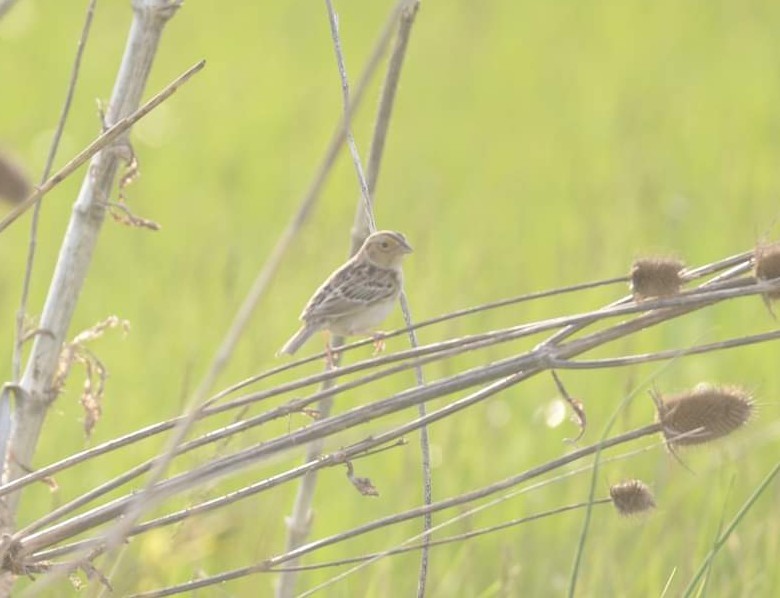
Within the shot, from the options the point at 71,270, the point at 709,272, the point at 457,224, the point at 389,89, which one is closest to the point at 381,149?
the point at 389,89

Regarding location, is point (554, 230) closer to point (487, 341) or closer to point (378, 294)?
point (378, 294)

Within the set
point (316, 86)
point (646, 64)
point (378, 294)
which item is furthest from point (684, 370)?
point (646, 64)

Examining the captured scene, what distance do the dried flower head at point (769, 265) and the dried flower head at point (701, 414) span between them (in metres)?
0.23

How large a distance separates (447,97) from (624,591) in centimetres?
987

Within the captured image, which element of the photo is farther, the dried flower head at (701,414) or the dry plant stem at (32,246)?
the dry plant stem at (32,246)

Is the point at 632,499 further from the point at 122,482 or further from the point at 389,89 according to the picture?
the point at 389,89

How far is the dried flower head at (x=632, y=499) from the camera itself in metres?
2.88

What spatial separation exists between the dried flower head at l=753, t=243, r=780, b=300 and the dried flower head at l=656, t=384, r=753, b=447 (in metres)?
0.23

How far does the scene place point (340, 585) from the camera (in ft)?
15.3

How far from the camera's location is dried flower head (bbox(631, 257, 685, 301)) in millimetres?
2734

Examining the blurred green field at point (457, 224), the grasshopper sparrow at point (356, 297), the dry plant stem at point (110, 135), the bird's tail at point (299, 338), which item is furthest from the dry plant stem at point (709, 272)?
the bird's tail at point (299, 338)

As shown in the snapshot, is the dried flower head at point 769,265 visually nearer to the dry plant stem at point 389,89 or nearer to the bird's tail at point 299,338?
the dry plant stem at point 389,89

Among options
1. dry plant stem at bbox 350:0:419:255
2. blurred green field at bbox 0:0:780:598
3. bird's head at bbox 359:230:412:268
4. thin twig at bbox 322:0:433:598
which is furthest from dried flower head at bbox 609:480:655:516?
bird's head at bbox 359:230:412:268

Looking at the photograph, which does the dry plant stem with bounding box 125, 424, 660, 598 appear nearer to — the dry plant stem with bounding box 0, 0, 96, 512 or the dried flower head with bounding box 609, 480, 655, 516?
the dried flower head with bounding box 609, 480, 655, 516
